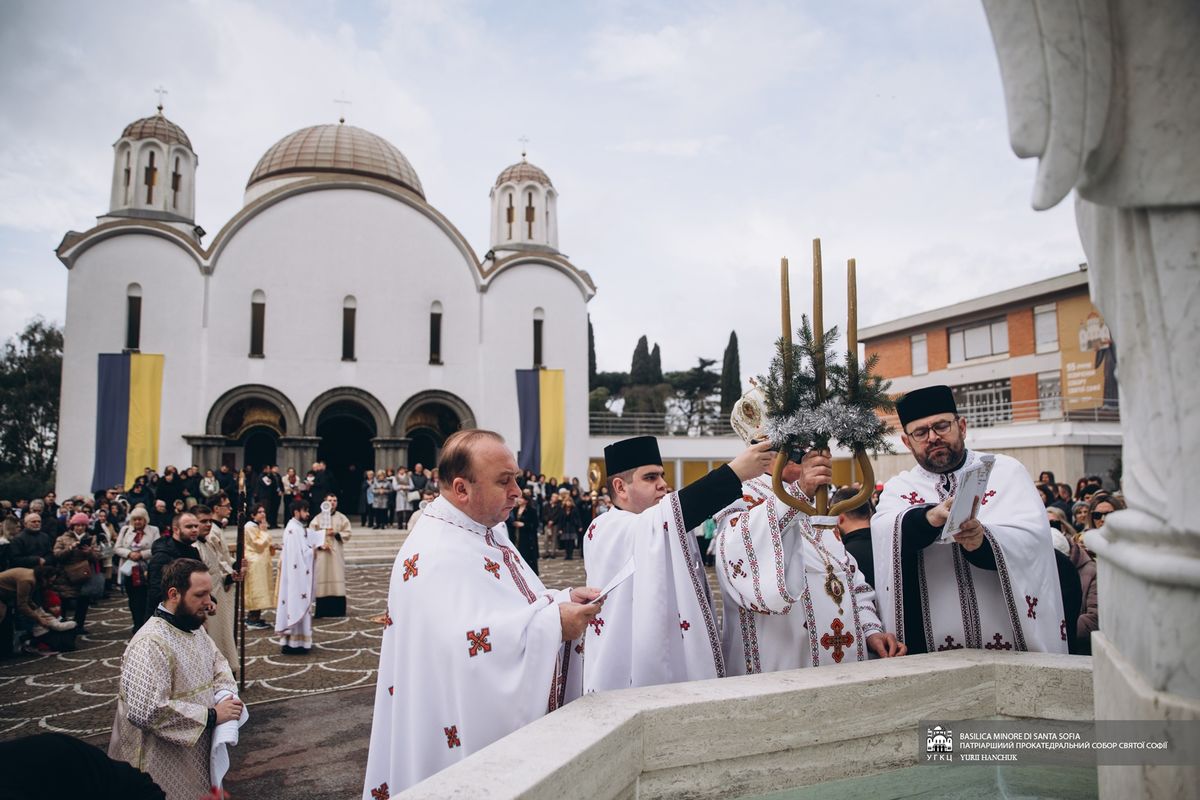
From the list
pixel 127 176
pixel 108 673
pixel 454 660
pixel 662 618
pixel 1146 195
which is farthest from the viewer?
pixel 127 176

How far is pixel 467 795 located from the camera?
140 cm

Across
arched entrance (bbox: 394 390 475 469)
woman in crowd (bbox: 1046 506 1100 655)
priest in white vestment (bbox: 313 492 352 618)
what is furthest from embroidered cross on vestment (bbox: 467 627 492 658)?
arched entrance (bbox: 394 390 475 469)

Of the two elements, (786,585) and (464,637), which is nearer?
(464,637)

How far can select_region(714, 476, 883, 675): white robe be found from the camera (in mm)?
2555

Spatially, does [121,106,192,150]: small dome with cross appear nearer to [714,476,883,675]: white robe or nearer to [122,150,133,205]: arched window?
[122,150,133,205]: arched window

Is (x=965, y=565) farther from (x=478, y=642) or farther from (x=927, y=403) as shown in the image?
(x=478, y=642)

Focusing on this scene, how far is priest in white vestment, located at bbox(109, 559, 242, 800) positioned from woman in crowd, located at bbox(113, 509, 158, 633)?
4.47 metres

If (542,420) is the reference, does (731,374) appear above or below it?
above

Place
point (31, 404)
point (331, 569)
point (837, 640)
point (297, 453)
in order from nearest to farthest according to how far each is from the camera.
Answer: point (837, 640), point (331, 569), point (297, 453), point (31, 404)

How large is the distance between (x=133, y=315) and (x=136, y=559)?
16.2m

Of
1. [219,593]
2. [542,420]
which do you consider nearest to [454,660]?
[219,593]

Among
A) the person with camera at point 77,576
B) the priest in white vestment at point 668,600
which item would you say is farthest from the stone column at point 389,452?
the priest in white vestment at point 668,600

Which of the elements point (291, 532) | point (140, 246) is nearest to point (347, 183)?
point (140, 246)

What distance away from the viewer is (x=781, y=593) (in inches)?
98.3
